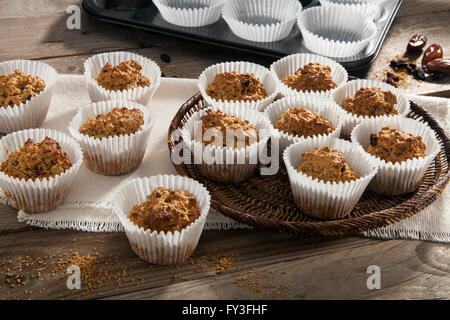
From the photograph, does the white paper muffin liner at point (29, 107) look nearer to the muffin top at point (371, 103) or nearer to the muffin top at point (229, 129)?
the muffin top at point (229, 129)

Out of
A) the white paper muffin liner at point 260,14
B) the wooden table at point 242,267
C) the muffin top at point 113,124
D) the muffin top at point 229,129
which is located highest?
the white paper muffin liner at point 260,14

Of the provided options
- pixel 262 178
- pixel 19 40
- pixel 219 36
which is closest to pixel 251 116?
pixel 262 178

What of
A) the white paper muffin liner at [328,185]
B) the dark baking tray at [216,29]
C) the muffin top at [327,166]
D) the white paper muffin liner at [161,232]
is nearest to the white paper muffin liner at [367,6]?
the dark baking tray at [216,29]

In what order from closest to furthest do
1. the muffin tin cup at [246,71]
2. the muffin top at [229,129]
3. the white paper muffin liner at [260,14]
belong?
Result: the muffin top at [229,129]
the muffin tin cup at [246,71]
the white paper muffin liner at [260,14]

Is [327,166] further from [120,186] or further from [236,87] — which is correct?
[120,186]

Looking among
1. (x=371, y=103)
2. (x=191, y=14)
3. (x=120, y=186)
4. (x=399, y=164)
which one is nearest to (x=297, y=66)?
(x=371, y=103)

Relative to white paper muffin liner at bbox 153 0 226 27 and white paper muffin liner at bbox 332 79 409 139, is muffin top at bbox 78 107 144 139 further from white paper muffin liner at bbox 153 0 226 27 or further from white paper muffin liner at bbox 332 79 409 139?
white paper muffin liner at bbox 153 0 226 27

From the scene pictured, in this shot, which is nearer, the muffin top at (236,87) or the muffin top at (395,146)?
the muffin top at (395,146)
